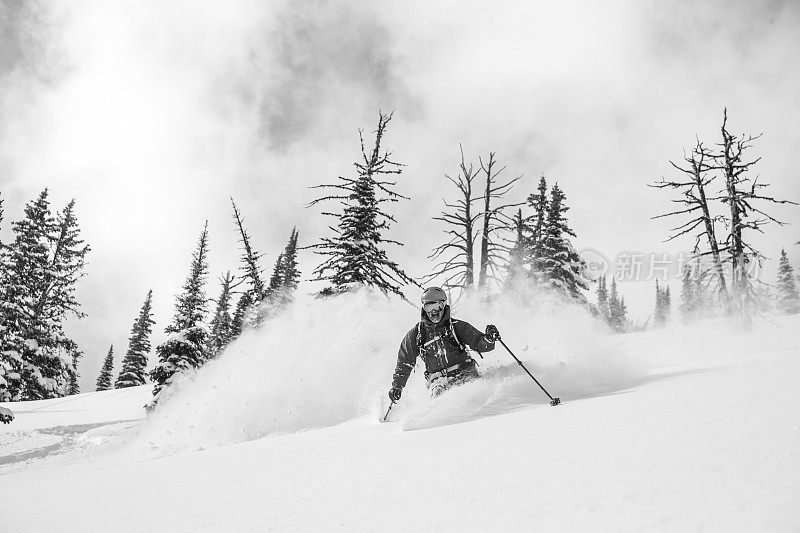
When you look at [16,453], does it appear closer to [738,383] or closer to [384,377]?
[384,377]

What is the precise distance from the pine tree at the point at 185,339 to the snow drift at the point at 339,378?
41.4 feet

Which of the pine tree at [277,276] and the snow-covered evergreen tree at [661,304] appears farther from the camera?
the snow-covered evergreen tree at [661,304]

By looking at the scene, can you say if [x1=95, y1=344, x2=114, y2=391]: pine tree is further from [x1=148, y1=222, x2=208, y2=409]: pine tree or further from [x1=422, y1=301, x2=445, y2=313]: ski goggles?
[x1=422, y1=301, x2=445, y2=313]: ski goggles

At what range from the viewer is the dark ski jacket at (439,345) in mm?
7090

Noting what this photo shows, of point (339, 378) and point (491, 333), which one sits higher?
point (491, 333)

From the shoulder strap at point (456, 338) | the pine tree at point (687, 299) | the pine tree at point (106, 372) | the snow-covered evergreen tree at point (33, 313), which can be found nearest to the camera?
the shoulder strap at point (456, 338)

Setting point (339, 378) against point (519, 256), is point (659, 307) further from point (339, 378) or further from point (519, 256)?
point (339, 378)

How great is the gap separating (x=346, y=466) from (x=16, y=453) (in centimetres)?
1520

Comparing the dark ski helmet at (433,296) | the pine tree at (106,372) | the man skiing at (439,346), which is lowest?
the pine tree at (106,372)

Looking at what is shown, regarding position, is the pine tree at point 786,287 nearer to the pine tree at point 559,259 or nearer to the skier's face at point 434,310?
the pine tree at point 559,259

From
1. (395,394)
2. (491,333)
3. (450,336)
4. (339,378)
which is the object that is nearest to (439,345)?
(450,336)

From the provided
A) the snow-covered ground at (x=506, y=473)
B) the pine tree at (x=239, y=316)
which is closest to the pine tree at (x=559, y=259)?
the snow-covered ground at (x=506, y=473)

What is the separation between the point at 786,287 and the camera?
5222 cm

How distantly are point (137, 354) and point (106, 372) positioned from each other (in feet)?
54.5
